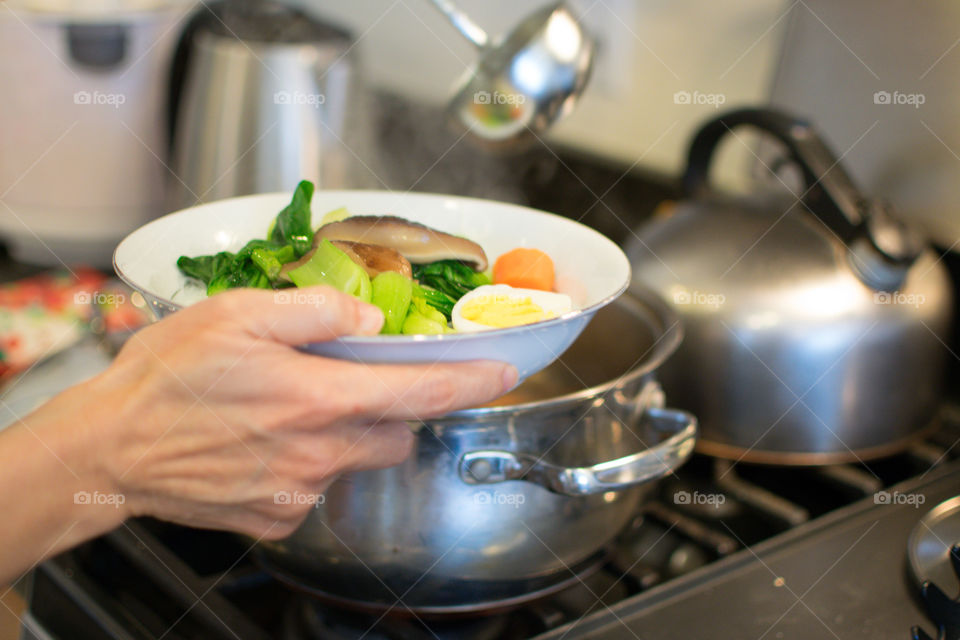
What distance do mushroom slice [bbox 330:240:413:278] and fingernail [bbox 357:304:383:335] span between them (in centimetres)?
10

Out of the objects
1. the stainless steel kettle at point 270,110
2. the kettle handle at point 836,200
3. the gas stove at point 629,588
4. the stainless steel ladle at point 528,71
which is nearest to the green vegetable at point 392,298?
the gas stove at point 629,588

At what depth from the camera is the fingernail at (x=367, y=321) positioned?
0.48 metres

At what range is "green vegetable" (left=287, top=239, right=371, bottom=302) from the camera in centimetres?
→ 54

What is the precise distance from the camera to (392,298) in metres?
0.56

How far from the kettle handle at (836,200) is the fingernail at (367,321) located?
0.55m

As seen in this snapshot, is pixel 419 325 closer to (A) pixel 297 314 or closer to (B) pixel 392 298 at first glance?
(B) pixel 392 298

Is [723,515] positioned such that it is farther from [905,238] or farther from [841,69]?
[841,69]

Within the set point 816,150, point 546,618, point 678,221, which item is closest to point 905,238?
point 816,150

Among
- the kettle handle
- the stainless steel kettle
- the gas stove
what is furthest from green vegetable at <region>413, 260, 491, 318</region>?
the stainless steel kettle

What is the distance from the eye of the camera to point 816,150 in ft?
2.78

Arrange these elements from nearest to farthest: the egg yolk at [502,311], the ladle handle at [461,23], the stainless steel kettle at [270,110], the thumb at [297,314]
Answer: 1. the thumb at [297,314]
2. the egg yolk at [502,311]
3. the ladle handle at [461,23]
4. the stainless steel kettle at [270,110]

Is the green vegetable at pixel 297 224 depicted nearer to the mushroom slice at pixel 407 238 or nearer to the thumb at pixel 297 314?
the mushroom slice at pixel 407 238

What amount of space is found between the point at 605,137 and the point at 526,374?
83cm

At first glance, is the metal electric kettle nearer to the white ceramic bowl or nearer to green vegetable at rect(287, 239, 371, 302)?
the white ceramic bowl
